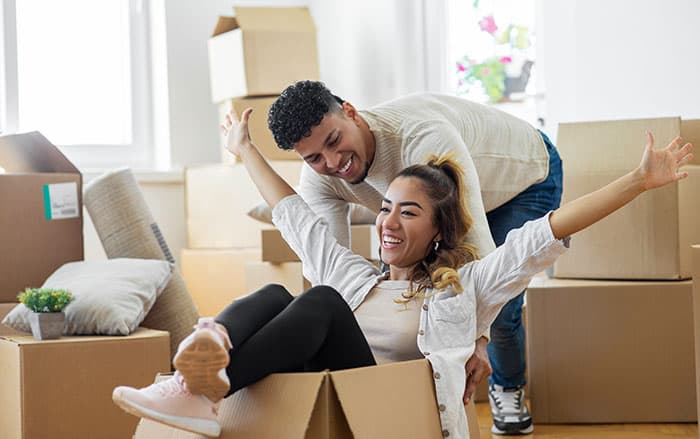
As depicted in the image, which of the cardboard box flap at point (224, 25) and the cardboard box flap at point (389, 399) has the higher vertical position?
the cardboard box flap at point (224, 25)

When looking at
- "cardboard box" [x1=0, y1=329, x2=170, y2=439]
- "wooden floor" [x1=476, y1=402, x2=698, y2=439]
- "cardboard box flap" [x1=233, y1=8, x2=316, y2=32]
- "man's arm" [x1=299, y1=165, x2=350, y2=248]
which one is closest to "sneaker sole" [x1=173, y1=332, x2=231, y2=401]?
"man's arm" [x1=299, y1=165, x2=350, y2=248]

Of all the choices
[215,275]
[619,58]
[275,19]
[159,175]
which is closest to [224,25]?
[275,19]

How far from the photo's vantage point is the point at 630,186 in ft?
5.20

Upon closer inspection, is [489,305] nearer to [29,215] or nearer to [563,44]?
[29,215]

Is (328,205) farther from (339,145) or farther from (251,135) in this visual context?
(251,135)

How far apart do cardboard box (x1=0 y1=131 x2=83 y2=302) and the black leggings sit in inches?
55.1

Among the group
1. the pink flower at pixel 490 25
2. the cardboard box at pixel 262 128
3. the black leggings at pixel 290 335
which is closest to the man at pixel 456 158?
the black leggings at pixel 290 335

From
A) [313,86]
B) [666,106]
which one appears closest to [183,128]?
[666,106]

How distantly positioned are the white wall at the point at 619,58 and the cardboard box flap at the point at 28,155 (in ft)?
5.74

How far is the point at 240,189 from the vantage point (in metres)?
3.81

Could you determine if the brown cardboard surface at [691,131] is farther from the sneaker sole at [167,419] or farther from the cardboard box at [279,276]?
the sneaker sole at [167,419]

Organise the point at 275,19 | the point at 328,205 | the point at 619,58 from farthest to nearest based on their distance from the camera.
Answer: the point at 275,19 < the point at 619,58 < the point at 328,205

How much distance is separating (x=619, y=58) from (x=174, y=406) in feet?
8.02

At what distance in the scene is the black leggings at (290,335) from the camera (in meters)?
1.56
